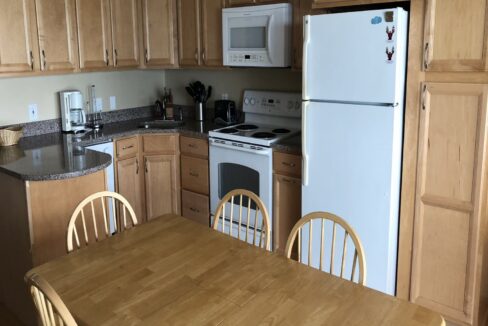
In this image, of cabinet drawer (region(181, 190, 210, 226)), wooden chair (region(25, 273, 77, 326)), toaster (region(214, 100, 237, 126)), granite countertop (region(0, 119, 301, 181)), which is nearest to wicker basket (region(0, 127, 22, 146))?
granite countertop (region(0, 119, 301, 181))

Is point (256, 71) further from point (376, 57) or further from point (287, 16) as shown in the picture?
point (376, 57)

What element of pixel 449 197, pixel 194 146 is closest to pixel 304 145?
pixel 449 197

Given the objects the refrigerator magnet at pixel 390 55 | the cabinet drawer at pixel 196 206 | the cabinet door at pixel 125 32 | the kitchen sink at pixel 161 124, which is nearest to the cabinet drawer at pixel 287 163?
the cabinet drawer at pixel 196 206

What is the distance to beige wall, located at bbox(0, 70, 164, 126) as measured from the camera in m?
3.42

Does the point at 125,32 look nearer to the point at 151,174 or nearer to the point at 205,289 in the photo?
the point at 151,174

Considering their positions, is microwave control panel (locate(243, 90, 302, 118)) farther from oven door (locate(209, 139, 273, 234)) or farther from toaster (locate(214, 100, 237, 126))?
Result: oven door (locate(209, 139, 273, 234))

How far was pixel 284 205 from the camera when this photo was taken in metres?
3.23

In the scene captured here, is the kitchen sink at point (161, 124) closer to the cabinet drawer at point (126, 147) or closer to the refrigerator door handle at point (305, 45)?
the cabinet drawer at point (126, 147)

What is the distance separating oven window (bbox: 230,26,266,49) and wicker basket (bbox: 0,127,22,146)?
167 cm

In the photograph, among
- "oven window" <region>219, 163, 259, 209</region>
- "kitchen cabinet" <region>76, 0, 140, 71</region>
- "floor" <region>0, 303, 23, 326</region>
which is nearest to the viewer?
"floor" <region>0, 303, 23, 326</region>

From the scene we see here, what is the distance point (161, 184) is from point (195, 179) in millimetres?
321

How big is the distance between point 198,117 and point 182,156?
0.47 m

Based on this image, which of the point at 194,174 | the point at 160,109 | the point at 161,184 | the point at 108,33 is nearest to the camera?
the point at 108,33

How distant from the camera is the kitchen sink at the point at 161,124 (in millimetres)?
3932
